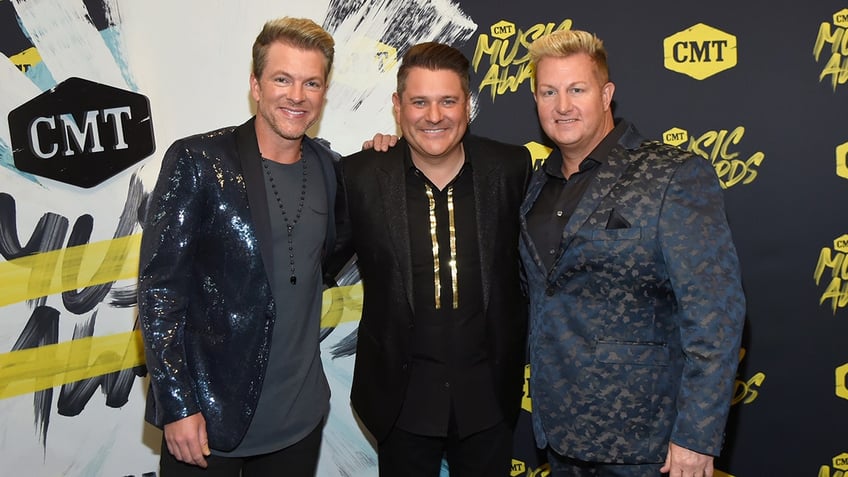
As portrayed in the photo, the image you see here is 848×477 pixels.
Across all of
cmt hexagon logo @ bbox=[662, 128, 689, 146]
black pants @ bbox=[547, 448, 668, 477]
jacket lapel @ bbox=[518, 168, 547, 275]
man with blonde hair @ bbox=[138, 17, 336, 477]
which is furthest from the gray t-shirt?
cmt hexagon logo @ bbox=[662, 128, 689, 146]

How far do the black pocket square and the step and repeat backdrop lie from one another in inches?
35.1

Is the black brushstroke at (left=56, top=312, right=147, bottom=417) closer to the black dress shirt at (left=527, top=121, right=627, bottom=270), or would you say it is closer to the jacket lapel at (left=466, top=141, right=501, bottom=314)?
the jacket lapel at (left=466, top=141, right=501, bottom=314)

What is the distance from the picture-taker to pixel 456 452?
2.05 meters

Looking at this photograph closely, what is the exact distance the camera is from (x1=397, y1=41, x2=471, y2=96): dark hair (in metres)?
1.95

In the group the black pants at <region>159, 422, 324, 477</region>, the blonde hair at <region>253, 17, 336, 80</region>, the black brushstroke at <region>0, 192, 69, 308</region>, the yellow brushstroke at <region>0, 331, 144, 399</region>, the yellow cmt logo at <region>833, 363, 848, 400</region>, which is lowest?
the yellow cmt logo at <region>833, 363, 848, 400</region>

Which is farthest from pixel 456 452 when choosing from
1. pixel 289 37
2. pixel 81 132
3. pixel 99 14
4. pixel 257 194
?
pixel 99 14

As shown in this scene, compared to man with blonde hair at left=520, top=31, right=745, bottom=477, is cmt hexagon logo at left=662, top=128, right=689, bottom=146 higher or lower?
higher

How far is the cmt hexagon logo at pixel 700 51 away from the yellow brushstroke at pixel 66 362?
2119 millimetres

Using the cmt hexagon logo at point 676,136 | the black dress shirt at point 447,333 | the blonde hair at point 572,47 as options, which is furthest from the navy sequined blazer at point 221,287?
the cmt hexagon logo at point 676,136

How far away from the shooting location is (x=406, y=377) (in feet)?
6.40

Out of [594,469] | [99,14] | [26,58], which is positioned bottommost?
[594,469]

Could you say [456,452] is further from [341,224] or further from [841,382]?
[841,382]

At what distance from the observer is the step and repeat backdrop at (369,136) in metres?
2.39

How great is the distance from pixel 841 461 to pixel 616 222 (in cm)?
161
